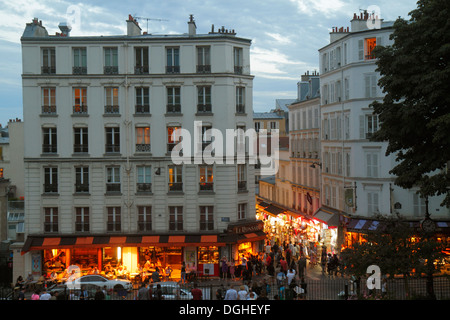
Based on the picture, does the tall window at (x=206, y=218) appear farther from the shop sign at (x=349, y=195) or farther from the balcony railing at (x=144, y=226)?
the shop sign at (x=349, y=195)

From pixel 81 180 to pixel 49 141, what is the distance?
380 cm

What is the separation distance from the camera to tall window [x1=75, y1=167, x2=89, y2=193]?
131 feet

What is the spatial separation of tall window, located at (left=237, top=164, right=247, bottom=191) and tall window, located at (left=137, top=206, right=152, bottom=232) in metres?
6.97

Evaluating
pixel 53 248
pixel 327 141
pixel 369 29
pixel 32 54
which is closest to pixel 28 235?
pixel 53 248

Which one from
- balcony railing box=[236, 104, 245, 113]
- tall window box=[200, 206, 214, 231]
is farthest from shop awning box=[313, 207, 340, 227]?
balcony railing box=[236, 104, 245, 113]

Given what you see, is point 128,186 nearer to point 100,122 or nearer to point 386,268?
Result: point 100,122

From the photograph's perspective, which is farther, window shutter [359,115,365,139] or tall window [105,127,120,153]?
window shutter [359,115,365,139]

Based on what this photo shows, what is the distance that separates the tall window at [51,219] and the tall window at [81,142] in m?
4.76

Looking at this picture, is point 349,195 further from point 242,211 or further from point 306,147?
point 306,147

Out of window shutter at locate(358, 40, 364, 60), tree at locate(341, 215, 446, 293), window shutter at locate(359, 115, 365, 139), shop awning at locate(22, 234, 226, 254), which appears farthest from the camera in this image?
window shutter at locate(358, 40, 364, 60)

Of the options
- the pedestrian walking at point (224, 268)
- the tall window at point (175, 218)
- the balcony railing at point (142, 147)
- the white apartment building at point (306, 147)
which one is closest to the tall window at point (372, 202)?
the white apartment building at point (306, 147)

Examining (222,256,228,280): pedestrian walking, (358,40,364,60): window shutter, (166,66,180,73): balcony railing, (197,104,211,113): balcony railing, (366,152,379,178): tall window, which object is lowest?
(222,256,228,280): pedestrian walking

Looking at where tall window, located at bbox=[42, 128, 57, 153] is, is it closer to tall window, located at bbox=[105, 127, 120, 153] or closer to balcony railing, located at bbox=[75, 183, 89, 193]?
balcony railing, located at bbox=[75, 183, 89, 193]

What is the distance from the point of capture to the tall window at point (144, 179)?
39.8 metres
